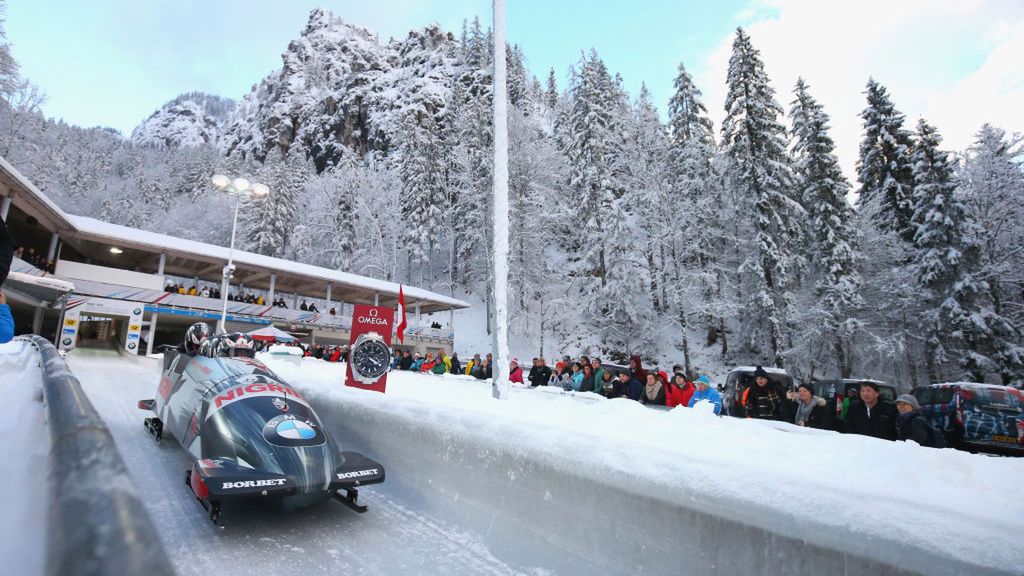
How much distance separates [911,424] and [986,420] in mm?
5372

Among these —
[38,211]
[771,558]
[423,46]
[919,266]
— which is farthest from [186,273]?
[423,46]

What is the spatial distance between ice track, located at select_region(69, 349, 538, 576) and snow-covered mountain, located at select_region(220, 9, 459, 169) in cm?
5910

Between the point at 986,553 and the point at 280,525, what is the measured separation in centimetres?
394

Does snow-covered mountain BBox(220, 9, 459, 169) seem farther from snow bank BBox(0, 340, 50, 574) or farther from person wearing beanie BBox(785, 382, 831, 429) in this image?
snow bank BBox(0, 340, 50, 574)

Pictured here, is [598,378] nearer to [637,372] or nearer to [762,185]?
[637,372]

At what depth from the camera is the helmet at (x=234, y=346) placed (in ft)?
17.0

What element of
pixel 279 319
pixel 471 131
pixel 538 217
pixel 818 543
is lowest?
pixel 818 543

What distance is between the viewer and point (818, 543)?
1988 mm

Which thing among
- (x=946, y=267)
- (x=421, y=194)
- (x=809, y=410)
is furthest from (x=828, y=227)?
(x=421, y=194)

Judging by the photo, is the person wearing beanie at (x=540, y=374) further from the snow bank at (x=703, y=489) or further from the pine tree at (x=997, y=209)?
the pine tree at (x=997, y=209)

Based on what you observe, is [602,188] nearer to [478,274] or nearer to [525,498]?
[478,274]

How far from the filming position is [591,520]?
2.87 meters

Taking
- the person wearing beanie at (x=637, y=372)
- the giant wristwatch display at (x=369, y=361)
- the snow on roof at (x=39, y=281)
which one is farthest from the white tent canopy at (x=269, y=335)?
the person wearing beanie at (x=637, y=372)

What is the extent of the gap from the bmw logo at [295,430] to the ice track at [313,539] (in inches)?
24.8
